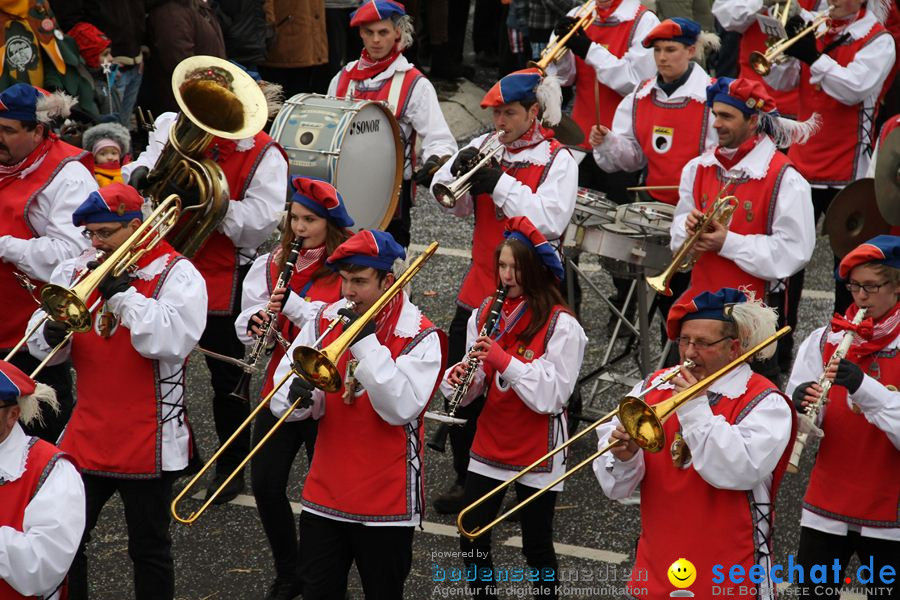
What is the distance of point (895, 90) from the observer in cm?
1058

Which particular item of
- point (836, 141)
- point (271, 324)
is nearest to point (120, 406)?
point (271, 324)

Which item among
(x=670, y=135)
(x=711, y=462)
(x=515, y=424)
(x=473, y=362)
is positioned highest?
(x=711, y=462)

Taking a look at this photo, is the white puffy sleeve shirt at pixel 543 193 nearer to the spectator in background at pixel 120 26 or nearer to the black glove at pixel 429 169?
the black glove at pixel 429 169

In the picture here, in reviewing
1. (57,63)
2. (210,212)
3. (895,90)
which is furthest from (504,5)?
(210,212)

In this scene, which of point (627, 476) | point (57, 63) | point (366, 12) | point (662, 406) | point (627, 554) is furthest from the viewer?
point (57, 63)

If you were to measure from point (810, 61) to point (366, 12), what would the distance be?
274cm

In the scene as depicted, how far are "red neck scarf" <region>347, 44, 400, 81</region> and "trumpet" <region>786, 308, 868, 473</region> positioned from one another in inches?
161

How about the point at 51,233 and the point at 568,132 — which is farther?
the point at 568,132

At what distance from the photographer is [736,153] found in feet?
22.5

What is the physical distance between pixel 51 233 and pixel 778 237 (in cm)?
351

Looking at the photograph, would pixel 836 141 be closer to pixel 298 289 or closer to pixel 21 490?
pixel 298 289

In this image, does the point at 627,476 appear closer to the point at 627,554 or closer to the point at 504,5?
the point at 627,554

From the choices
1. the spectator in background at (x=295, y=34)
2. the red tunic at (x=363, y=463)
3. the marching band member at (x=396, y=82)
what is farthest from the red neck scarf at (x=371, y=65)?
the red tunic at (x=363, y=463)

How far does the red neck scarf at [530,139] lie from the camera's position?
7.01 meters
